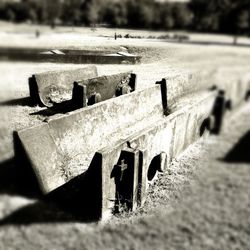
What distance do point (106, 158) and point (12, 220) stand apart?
989 millimetres

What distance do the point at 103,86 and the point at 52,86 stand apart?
1.49 meters

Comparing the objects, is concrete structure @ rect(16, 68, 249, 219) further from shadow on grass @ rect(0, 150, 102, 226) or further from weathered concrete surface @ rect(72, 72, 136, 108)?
weathered concrete surface @ rect(72, 72, 136, 108)

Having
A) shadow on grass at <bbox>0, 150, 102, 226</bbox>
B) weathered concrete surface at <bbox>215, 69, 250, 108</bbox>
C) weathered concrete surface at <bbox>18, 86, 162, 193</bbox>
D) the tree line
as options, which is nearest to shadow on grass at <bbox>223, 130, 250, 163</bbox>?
weathered concrete surface at <bbox>215, 69, 250, 108</bbox>

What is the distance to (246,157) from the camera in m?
1.83

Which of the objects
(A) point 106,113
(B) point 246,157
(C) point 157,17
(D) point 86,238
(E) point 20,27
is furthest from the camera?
(A) point 106,113

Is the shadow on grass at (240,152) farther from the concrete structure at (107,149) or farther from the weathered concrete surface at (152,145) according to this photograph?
the weathered concrete surface at (152,145)

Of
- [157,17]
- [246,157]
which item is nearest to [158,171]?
[246,157]

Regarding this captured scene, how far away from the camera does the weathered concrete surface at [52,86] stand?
6777mm

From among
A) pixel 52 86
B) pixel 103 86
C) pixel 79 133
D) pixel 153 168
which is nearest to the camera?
pixel 153 168

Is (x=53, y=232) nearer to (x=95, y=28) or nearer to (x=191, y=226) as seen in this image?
(x=191, y=226)

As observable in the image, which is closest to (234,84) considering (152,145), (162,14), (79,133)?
(162,14)

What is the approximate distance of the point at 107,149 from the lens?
3008 millimetres

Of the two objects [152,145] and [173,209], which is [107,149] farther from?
[173,209]

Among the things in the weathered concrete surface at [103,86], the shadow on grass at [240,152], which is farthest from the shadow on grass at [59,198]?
the weathered concrete surface at [103,86]
